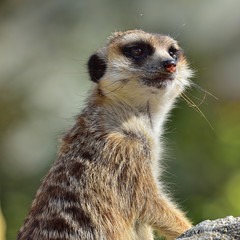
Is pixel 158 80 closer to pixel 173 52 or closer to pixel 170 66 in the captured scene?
pixel 170 66

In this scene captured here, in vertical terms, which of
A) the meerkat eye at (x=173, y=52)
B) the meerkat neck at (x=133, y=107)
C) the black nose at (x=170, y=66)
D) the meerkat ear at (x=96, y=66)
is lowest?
the meerkat neck at (x=133, y=107)

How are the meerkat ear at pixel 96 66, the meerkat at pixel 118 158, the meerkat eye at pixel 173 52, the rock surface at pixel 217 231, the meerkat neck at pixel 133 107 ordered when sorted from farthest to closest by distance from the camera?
the meerkat eye at pixel 173 52 → the meerkat ear at pixel 96 66 → the meerkat neck at pixel 133 107 → the meerkat at pixel 118 158 → the rock surface at pixel 217 231

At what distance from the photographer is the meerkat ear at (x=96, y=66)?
13.7ft

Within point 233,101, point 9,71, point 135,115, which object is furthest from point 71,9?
point 135,115

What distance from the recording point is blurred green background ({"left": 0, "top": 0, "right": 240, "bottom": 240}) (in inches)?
319

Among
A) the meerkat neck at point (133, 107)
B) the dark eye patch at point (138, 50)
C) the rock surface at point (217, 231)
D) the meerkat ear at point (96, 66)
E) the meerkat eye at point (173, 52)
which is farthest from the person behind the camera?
the meerkat eye at point (173, 52)

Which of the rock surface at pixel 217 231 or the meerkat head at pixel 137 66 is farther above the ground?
the meerkat head at pixel 137 66

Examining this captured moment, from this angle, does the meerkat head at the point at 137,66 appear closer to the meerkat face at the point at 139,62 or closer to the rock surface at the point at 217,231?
the meerkat face at the point at 139,62

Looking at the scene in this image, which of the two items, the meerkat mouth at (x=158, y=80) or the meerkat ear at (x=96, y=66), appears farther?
the meerkat ear at (x=96, y=66)

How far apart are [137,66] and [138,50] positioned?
151 millimetres

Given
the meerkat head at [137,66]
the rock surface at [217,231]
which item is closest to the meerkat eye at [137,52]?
the meerkat head at [137,66]

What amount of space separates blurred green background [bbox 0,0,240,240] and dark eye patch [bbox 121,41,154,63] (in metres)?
3.70

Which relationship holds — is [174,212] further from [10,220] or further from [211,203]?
[10,220]

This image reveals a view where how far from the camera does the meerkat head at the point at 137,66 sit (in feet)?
12.9
